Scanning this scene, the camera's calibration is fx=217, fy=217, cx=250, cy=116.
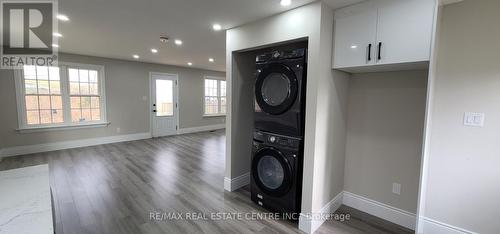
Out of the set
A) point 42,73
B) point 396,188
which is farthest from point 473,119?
point 42,73

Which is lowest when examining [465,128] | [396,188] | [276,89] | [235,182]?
[235,182]

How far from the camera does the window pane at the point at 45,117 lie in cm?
488

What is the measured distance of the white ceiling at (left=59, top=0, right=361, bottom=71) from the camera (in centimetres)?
226

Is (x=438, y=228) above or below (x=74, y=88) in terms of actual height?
below

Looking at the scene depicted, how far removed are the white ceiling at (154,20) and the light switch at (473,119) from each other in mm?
1429

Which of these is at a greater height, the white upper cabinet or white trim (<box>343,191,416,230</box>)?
the white upper cabinet

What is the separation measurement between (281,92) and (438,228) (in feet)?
6.60

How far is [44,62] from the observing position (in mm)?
4793

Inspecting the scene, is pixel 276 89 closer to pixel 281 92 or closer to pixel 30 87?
pixel 281 92

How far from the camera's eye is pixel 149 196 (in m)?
2.89

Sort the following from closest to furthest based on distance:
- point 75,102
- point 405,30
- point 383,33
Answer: point 405,30 < point 383,33 < point 75,102

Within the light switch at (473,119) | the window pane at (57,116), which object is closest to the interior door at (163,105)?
the window pane at (57,116)

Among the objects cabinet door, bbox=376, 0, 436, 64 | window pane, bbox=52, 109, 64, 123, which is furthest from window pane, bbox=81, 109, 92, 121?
cabinet door, bbox=376, 0, 436, 64

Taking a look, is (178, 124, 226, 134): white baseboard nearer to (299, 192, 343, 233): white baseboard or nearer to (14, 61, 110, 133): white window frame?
(14, 61, 110, 133): white window frame
